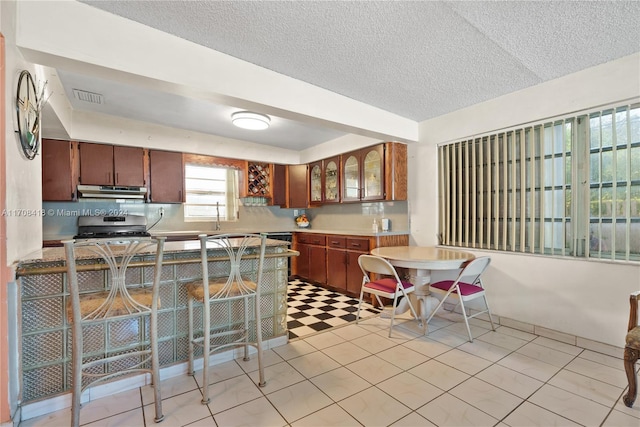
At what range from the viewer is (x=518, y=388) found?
194 centimetres

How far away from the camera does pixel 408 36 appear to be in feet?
6.72

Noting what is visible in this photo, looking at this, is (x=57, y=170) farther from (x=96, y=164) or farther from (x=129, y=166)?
(x=129, y=166)

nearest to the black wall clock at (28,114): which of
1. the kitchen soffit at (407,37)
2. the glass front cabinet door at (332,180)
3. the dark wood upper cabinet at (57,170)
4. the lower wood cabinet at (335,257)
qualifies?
the kitchen soffit at (407,37)

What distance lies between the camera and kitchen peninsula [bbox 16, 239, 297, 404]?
1696 mm

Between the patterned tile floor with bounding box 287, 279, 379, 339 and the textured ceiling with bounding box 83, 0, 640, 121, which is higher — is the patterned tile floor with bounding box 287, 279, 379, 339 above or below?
below

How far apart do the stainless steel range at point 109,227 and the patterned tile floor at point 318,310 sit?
7.87 feet

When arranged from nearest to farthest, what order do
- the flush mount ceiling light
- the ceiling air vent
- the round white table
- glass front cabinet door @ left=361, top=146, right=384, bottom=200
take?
the round white table, the ceiling air vent, the flush mount ceiling light, glass front cabinet door @ left=361, top=146, right=384, bottom=200

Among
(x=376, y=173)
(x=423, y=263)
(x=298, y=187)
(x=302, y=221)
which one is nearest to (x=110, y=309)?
(x=423, y=263)

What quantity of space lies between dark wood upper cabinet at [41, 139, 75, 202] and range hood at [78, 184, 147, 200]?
13 cm

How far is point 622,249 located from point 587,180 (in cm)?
63

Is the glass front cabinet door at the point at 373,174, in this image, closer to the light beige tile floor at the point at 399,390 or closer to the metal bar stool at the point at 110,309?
the light beige tile floor at the point at 399,390

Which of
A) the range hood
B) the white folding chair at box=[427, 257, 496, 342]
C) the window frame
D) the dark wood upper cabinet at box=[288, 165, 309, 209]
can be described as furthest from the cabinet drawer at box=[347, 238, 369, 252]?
the range hood

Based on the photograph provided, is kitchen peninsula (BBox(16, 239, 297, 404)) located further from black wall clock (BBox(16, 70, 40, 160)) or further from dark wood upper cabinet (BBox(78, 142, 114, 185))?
dark wood upper cabinet (BBox(78, 142, 114, 185))

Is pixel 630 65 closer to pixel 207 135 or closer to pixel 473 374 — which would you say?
pixel 473 374
